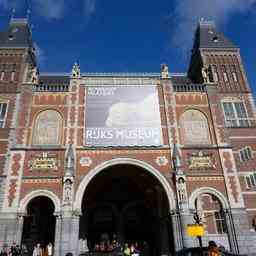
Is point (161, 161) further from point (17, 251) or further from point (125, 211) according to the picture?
point (17, 251)

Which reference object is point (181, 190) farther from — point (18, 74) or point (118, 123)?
point (18, 74)

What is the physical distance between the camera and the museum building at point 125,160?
19656 millimetres

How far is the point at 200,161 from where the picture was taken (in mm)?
21609

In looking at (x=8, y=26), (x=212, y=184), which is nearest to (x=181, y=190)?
(x=212, y=184)

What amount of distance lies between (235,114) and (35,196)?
62.2 feet

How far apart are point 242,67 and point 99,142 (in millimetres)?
17987

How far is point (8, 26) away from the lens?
33.1 meters

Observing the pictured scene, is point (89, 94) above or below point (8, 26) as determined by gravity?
below

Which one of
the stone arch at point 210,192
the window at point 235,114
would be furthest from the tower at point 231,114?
the stone arch at point 210,192

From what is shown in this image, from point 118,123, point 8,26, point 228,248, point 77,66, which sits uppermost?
point 8,26

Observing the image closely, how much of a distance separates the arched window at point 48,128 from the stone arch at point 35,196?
398 centimetres

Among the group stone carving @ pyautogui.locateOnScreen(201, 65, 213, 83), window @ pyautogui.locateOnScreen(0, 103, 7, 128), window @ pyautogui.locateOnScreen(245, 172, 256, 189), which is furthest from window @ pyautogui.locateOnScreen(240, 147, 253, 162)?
window @ pyautogui.locateOnScreen(0, 103, 7, 128)

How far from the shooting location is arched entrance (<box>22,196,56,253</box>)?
72.8 feet

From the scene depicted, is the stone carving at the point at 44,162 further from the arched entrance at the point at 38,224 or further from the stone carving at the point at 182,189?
the stone carving at the point at 182,189
